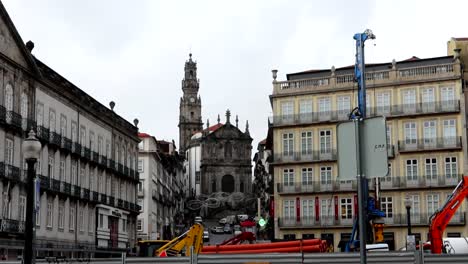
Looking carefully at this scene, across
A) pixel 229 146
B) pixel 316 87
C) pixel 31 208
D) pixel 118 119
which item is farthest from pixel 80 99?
pixel 229 146

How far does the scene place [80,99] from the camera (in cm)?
5603

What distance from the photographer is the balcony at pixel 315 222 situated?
64.5 metres

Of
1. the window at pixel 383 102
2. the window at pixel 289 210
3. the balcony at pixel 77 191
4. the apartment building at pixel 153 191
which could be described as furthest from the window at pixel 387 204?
the apartment building at pixel 153 191

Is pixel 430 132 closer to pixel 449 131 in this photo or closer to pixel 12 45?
pixel 449 131

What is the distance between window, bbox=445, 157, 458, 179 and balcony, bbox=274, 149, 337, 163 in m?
9.30

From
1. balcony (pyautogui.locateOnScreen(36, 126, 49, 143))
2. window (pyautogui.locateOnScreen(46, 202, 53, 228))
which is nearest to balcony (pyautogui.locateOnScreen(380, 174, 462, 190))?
window (pyautogui.locateOnScreen(46, 202, 53, 228))

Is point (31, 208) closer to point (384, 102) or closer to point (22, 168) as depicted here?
point (22, 168)

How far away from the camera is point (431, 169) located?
6281 cm

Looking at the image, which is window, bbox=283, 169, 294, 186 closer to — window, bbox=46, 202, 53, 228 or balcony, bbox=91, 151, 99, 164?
balcony, bbox=91, 151, 99, 164

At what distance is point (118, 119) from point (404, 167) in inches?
972

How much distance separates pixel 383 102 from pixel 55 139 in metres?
28.6

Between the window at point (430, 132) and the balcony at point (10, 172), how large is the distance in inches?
1330

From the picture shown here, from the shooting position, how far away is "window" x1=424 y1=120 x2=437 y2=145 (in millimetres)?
62906

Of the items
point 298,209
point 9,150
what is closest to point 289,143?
point 298,209
